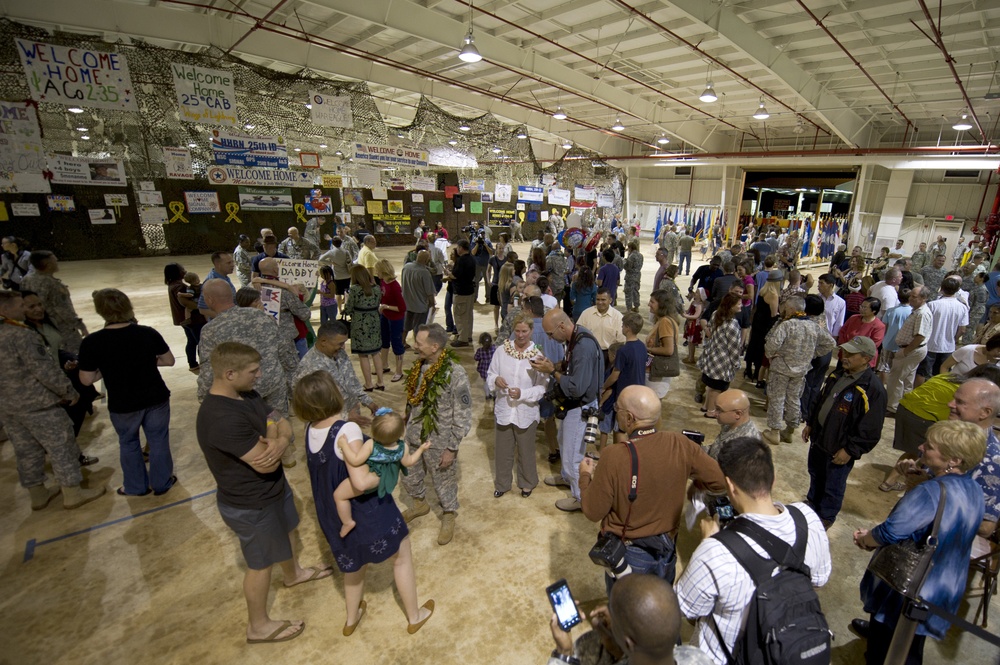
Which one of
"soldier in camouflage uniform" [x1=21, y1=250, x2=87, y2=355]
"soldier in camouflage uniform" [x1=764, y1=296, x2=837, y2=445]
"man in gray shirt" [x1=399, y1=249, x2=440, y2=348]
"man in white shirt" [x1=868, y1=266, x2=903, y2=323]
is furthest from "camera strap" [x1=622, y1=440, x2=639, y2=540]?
"man in white shirt" [x1=868, y1=266, x2=903, y2=323]

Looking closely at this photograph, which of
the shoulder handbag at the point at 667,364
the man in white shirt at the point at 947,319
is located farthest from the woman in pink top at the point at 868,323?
the shoulder handbag at the point at 667,364

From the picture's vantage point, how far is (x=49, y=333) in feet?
14.3

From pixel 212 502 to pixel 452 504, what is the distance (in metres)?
2.17

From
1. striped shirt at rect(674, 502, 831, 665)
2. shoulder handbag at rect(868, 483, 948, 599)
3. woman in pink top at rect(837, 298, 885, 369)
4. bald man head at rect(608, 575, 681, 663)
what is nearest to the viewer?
bald man head at rect(608, 575, 681, 663)

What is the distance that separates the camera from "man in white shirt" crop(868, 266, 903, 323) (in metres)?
6.12

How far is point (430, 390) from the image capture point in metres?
3.09

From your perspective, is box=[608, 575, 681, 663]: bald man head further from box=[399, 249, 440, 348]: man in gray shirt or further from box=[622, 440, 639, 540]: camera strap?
box=[399, 249, 440, 348]: man in gray shirt

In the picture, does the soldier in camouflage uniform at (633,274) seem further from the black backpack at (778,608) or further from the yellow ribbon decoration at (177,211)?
the yellow ribbon decoration at (177,211)

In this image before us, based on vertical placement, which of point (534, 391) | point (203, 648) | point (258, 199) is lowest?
point (203, 648)

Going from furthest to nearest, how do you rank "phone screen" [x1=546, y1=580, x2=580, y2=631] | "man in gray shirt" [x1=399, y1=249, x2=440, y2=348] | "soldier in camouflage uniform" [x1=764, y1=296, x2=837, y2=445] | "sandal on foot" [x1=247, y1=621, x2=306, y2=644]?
"man in gray shirt" [x1=399, y1=249, x2=440, y2=348]
"soldier in camouflage uniform" [x1=764, y1=296, x2=837, y2=445]
"sandal on foot" [x1=247, y1=621, x2=306, y2=644]
"phone screen" [x1=546, y1=580, x2=580, y2=631]

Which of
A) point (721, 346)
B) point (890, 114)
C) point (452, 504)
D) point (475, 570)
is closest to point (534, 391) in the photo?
point (452, 504)

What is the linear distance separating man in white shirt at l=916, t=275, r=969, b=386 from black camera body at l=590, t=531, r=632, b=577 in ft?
18.7

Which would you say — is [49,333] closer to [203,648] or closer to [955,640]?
[203,648]

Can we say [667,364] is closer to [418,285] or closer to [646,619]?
[418,285]
